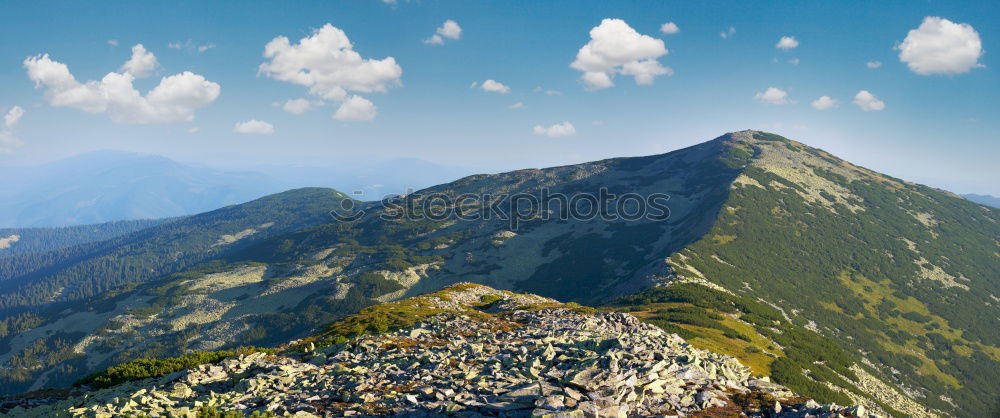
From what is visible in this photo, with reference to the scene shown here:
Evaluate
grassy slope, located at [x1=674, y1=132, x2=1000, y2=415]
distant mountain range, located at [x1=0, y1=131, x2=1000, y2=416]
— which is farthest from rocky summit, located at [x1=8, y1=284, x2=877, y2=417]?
grassy slope, located at [x1=674, y1=132, x2=1000, y2=415]

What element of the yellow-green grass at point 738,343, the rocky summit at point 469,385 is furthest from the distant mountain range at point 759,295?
the rocky summit at point 469,385

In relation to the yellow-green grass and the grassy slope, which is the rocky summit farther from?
the grassy slope

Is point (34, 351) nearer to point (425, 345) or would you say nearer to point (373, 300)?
point (373, 300)

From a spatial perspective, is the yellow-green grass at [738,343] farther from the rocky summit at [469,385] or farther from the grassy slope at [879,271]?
the grassy slope at [879,271]

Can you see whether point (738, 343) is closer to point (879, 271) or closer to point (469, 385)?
point (469, 385)

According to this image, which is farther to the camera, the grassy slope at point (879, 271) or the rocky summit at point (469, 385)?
the grassy slope at point (879, 271)

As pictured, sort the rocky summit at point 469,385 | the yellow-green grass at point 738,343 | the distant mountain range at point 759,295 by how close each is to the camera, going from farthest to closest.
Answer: the distant mountain range at point 759,295, the yellow-green grass at point 738,343, the rocky summit at point 469,385

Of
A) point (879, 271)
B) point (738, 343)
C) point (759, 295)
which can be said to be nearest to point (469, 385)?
point (738, 343)

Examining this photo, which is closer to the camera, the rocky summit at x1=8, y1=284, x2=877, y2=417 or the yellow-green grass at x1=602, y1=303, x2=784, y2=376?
the rocky summit at x1=8, y1=284, x2=877, y2=417
